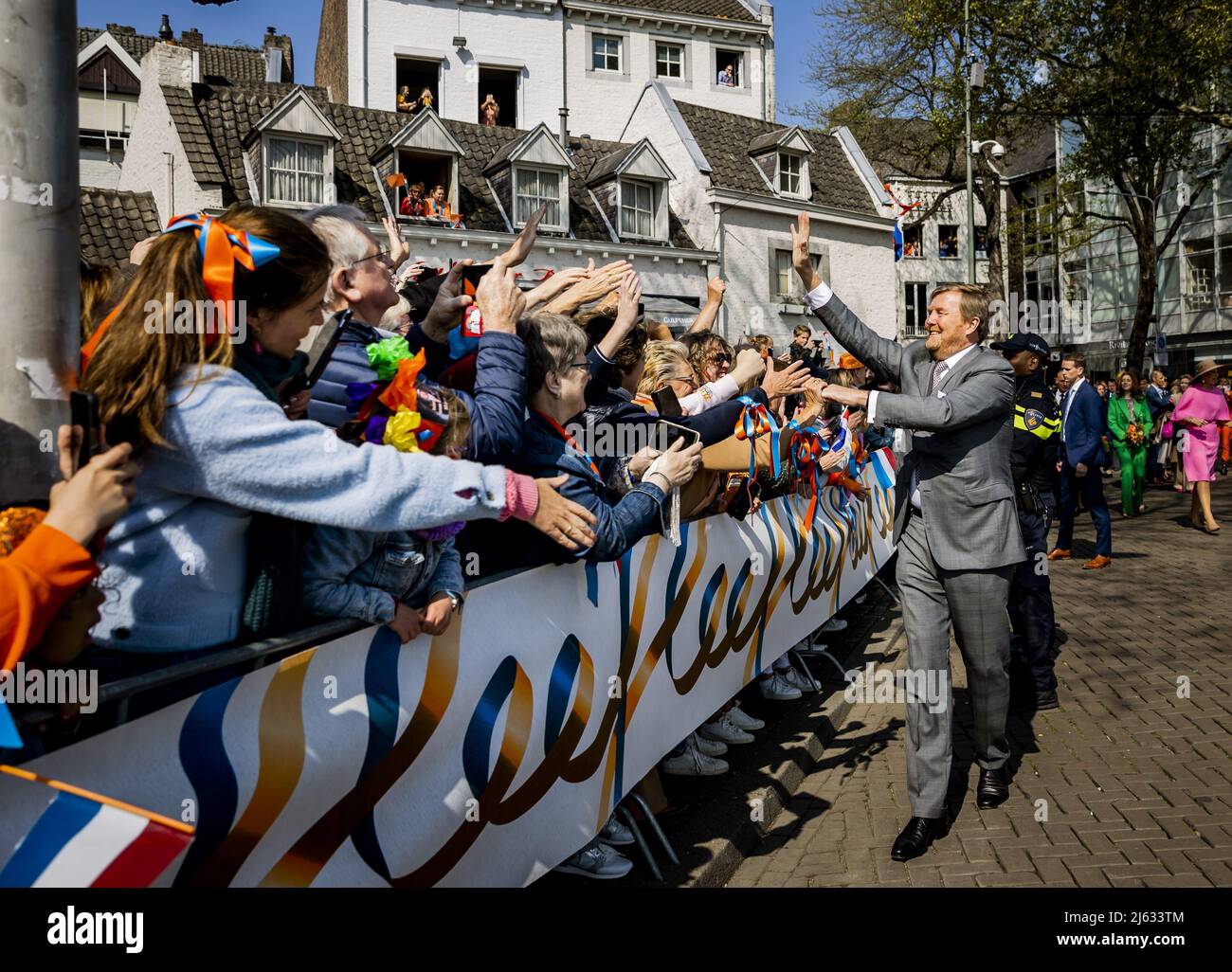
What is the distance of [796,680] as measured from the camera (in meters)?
7.12

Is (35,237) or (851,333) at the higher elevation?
(851,333)

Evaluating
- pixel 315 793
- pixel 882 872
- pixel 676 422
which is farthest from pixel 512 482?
pixel 882 872

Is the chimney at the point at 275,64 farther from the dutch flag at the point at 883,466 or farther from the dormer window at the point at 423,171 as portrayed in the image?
the dutch flag at the point at 883,466

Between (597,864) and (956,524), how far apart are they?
227 cm

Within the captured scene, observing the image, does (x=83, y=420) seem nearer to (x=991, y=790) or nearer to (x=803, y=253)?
(x=803, y=253)

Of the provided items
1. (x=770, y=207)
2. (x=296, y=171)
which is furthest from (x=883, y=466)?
(x=770, y=207)

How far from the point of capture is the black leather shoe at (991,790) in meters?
5.13

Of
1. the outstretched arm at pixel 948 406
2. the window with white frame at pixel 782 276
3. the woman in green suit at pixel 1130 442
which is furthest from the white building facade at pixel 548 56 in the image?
the outstretched arm at pixel 948 406

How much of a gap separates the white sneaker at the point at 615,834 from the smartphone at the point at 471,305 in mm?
1860

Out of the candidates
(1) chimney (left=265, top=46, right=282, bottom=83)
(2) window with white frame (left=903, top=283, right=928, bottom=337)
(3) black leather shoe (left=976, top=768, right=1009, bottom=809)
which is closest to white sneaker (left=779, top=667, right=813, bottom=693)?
(3) black leather shoe (left=976, top=768, right=1009, bottom=809)

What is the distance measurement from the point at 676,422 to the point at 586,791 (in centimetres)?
168

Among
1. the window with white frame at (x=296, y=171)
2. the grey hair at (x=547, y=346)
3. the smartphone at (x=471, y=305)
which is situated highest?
the window with white frame at (x=296, y=171)

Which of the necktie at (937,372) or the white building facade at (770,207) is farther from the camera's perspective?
the white building facade at (770,207)
